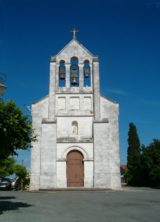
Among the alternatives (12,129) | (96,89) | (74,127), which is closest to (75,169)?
(74,127)

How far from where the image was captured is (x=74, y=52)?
35375 mm

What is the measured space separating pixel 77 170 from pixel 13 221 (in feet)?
70.9

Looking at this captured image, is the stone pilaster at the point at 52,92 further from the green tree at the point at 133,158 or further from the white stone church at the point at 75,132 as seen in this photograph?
the green tree at the point at 133,158

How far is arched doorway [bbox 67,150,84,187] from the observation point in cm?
3259

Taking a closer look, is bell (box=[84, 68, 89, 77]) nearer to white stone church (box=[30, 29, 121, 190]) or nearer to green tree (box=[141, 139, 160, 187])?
white stone church (box=[30, 29, 121, 190])

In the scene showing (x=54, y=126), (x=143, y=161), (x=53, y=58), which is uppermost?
(x=53, y=58)

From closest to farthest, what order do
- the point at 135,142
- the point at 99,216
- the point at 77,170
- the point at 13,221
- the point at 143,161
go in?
the point at 13,221, the point at 99,216, the point at 77,170, the point at 143,161, the point at 135,142

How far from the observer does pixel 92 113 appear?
1330 inches

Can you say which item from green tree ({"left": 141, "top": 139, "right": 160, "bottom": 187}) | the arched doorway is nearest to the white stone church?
the arched doorway

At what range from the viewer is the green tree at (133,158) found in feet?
155

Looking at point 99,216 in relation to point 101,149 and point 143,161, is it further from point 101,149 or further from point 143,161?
point 143,161

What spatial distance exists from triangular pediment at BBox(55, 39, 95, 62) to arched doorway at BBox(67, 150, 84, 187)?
972cm

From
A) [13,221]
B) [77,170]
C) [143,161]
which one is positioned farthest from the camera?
[143,161]

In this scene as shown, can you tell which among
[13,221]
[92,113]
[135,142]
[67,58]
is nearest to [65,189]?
[92,113]
